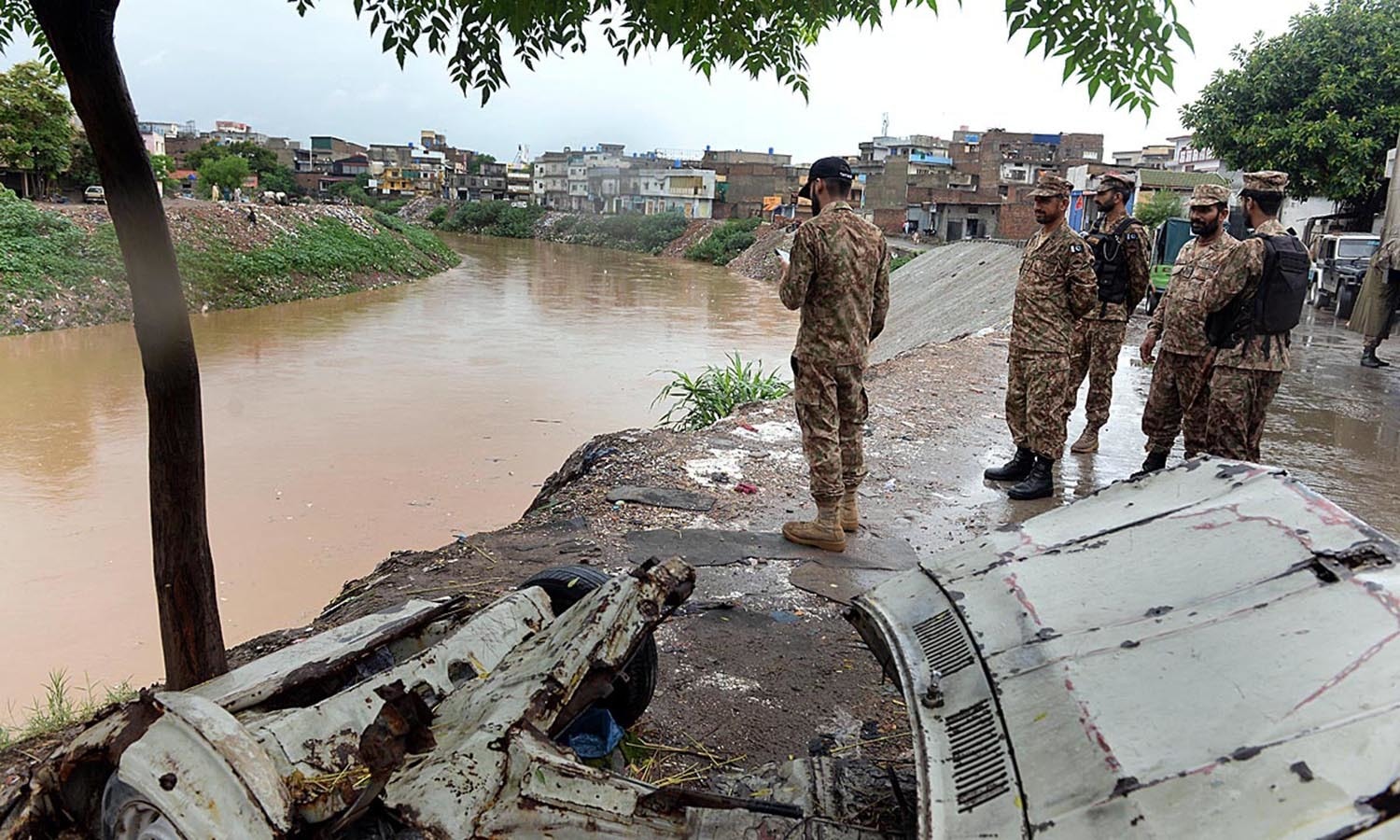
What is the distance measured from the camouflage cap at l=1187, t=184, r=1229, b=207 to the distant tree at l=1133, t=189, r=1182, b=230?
23885 mm

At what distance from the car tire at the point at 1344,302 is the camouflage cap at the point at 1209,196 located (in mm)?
13695

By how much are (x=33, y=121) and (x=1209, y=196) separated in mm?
34707

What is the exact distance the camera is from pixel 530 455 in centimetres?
1019

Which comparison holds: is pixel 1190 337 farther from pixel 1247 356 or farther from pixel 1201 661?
pixel 1201 661

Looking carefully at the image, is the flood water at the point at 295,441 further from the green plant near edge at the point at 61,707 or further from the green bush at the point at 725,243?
the green bush at the point at 725,243

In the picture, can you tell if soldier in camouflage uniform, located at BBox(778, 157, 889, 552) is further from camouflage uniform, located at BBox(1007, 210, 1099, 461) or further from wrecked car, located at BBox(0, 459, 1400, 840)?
wrecked car, located at BBox(0, 459, 1400, 840)

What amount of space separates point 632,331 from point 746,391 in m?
12.4

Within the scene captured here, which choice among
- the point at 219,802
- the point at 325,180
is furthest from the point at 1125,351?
the point at 325,180

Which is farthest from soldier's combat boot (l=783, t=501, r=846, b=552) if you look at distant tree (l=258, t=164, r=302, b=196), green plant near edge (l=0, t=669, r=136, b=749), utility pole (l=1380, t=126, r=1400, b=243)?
distant tree (l=258, t=164, r=302, b=196)

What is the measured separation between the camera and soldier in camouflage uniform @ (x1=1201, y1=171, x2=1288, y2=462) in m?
4.53

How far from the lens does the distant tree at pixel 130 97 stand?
2488 mm

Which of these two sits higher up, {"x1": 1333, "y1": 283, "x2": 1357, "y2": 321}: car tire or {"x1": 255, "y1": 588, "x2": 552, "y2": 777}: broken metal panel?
{"x1": 255, "y1": 588, "x2": 552, "y2": 777}: broken metal panel

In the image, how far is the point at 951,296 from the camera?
20.7m

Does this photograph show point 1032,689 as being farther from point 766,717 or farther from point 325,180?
point 325,180
